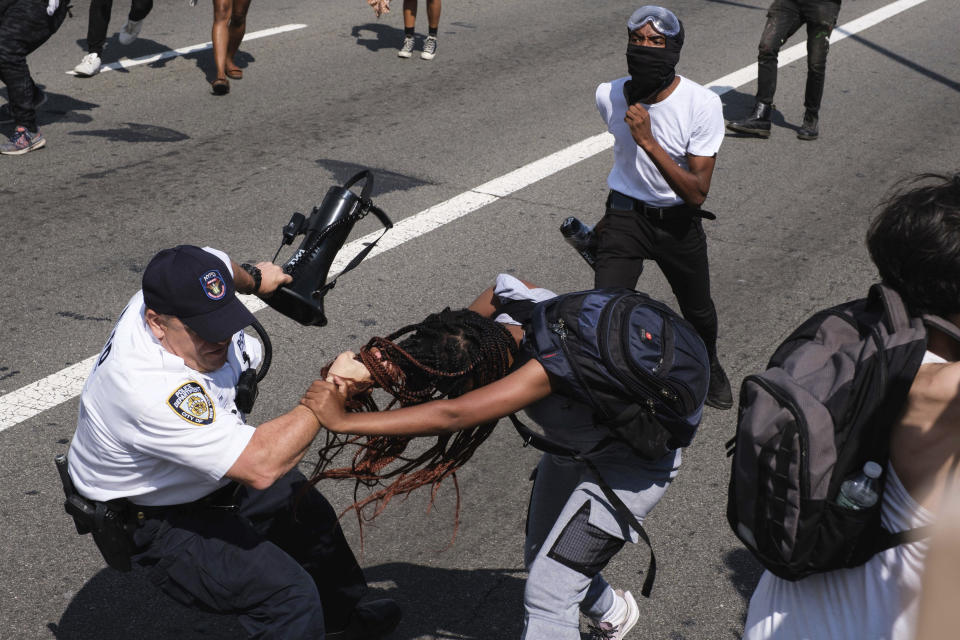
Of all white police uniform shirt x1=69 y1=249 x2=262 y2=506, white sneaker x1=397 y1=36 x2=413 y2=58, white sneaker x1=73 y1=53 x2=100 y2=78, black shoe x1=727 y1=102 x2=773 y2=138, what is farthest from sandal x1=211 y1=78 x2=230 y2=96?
white police uniform shirt x1=69 y1=249 x2=262 y2=506

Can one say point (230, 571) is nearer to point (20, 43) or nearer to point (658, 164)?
point (658, 164)

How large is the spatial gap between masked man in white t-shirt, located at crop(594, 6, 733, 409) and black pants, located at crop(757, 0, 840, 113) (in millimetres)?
4706

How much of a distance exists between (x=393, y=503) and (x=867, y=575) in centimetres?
249

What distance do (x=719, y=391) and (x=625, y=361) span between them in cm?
256

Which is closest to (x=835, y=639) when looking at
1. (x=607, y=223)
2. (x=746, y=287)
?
(x=607, y=223)

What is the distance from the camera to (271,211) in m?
7.31

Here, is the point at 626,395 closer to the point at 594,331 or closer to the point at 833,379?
the point at 594,331

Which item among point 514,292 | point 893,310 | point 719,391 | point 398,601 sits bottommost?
point 719,391

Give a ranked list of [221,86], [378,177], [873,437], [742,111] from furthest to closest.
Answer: [742,111] → [221,86] → [378,177] → [873,437]

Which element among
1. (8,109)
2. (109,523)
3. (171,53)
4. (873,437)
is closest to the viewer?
(873,437)

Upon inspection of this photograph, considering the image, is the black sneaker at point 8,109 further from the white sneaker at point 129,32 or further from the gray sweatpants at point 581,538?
the gray sweatpants at point 581,538

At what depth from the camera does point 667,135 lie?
5020 mm

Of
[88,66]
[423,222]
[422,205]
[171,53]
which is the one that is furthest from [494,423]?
[171,53]

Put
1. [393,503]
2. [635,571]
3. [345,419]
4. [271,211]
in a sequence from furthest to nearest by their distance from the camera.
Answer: [271,211], [393,503], [635,571], [345,419]
